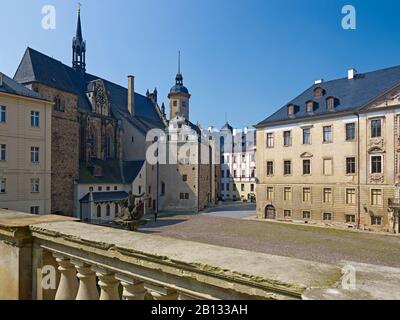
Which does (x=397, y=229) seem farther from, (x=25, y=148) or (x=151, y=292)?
(x=25, y=148)

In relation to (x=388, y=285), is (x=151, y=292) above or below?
below

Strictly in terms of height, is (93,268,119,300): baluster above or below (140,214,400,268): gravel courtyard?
above

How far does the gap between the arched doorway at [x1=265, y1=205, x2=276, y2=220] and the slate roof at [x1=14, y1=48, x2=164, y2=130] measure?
75.7 ft

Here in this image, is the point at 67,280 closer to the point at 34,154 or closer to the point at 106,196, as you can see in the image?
the point at 34,154

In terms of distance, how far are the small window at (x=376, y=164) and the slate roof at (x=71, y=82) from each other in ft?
97.5

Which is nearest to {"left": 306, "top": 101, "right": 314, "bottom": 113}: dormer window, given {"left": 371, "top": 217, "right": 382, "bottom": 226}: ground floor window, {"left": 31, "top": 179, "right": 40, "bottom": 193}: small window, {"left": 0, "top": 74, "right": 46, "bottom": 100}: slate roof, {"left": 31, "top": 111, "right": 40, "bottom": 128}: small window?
{"left": 371, "top": 217, "right": 382, "bottom": 226}: ground floor window

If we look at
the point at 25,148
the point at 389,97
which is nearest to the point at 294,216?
the point at 389,97

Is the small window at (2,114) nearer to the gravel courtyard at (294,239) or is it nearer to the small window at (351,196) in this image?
the gravel courtyard at (294,239)

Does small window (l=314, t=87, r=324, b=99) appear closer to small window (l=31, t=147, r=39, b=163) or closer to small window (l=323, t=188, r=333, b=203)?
small window (l=323, t=188, r=333, b=203)

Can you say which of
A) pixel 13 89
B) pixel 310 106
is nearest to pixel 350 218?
pixel 310 106

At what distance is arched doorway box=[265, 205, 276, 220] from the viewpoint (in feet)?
106

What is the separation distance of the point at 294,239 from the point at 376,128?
12155 mm

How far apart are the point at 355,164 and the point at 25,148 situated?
27482 mm

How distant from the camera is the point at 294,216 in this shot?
30625mm
